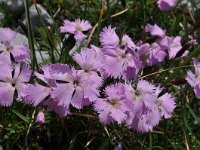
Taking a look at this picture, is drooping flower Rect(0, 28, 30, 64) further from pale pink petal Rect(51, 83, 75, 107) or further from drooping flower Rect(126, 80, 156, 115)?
drooping flower Rect(126, 80, 156, 115)

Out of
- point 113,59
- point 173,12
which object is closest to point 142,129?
point 113,59

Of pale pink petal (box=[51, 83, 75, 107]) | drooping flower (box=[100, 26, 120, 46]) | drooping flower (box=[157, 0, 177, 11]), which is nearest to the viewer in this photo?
pale pink petal (box=[51, 83, 75, 107])

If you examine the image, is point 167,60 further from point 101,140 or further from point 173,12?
point 173,12

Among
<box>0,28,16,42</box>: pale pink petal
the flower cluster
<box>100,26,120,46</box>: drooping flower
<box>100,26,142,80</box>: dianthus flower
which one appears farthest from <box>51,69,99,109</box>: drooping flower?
<box>0,28,16,42</box>: pale pink petal

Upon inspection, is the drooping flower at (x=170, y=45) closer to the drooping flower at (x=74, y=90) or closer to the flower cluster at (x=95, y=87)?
the flower cluster at (x=95, y=87)

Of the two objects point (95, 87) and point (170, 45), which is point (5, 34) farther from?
point (170, 45)

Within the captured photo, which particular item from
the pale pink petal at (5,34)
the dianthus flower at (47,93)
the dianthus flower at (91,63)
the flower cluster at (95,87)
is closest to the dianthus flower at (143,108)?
the flower cluster at (95,87)

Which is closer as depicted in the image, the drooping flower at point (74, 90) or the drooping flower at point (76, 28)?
the drooping flower at point (74, 90)

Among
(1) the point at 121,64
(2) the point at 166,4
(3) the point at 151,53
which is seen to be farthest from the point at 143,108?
(2) the point at 166,4
